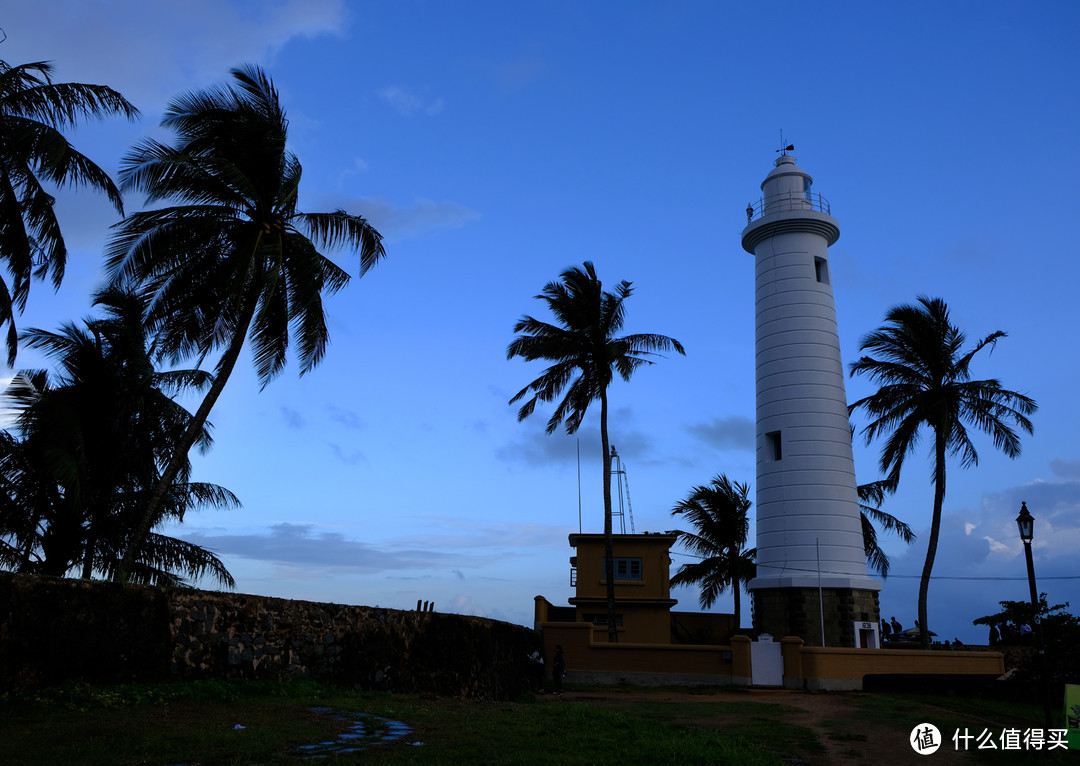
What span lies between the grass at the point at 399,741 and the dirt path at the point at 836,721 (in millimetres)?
73

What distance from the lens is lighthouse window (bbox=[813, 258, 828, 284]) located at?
30453 mm

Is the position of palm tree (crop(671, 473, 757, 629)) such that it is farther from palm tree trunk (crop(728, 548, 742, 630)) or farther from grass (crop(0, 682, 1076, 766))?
grass (crop(0, 682, 1076, 766))

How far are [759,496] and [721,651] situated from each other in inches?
239

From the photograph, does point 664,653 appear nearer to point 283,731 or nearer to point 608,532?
→ point 608,532

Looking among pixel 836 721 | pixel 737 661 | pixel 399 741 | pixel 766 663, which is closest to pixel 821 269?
pixel 766 663

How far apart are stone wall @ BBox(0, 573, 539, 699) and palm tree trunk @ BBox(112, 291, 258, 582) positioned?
368 centimetres

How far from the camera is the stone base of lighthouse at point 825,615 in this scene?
26547 mm

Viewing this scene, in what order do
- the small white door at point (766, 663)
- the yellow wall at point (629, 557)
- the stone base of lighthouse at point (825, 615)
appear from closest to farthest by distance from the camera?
1. the small white door at point (766, 663)
2. the stone base of lighthouse at point (825, 615)
3. the yellow wall at point (629, 557)

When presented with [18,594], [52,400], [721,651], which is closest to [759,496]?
[721,651]

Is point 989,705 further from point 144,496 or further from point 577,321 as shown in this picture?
point 144,496

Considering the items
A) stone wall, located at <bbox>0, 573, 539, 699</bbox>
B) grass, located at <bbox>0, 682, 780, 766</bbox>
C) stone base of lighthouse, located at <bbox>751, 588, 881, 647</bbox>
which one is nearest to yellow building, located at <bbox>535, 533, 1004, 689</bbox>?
stone base of lighthouse, located at <bbox>751, 588, 881, 647</bbox>

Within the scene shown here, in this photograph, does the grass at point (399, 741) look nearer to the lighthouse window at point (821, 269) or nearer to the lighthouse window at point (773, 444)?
the lighthouse window at point (773, 444)

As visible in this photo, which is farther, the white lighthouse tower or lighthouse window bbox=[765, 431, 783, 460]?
lighthouse window bbox=[765, 431, 783, 460]

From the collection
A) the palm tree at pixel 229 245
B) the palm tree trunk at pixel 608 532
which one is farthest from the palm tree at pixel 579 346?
the palm tree at pixel 229 245
